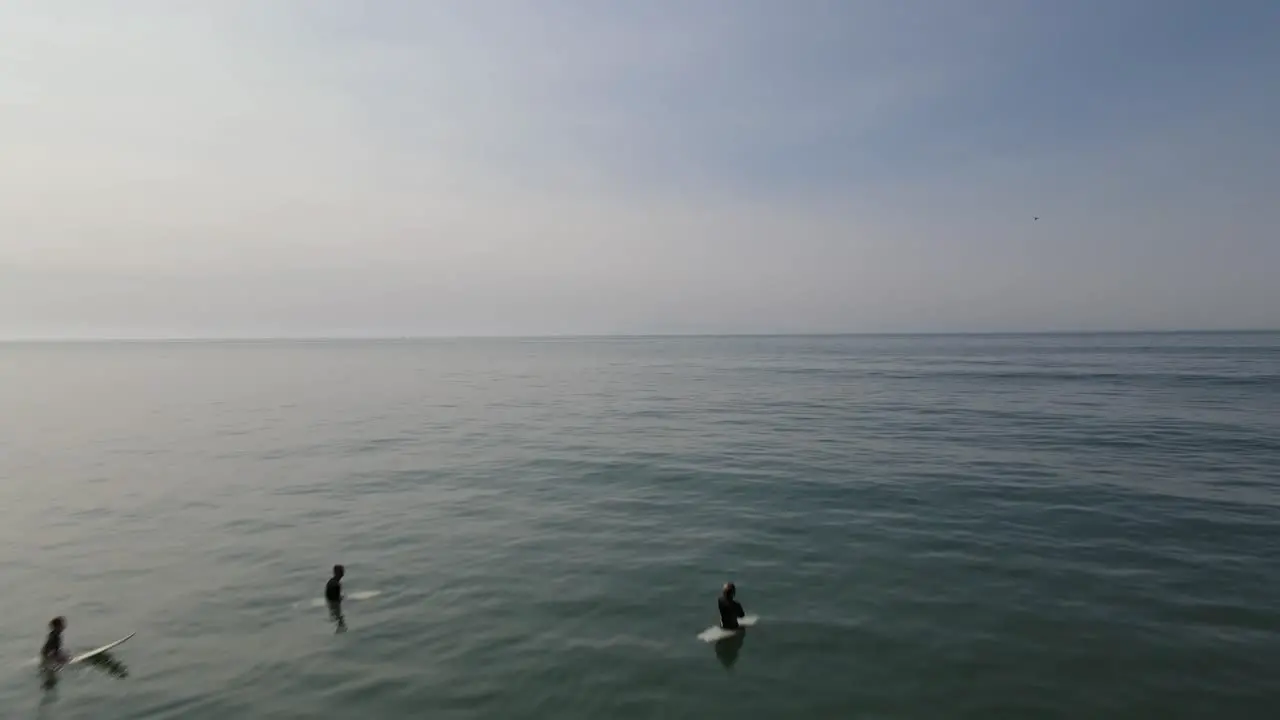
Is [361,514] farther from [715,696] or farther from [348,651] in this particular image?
[715,696]

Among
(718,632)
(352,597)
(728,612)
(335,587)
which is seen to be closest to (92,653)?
(335,587)

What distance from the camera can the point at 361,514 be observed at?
29.4m

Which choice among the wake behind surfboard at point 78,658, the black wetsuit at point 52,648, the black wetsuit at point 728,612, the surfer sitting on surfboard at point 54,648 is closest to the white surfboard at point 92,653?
the wake behind surfboard at point 78,658

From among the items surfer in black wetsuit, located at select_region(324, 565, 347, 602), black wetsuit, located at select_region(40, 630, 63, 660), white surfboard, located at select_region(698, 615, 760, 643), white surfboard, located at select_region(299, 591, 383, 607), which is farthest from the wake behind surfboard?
white surfboard, located at select_region(698, 615, 760, 643)

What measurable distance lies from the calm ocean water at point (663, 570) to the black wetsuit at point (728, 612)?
2.22 ft

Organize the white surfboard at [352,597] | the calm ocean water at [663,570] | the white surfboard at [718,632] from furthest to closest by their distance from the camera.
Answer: the white surfboard at [352,597] < the white surfboard at [718,632] < the calm ocean water at [663,570]

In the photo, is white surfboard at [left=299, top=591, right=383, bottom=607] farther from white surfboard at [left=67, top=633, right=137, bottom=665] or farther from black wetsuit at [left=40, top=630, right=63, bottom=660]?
black wetsuit at [left=40, top=630, right=63, bottom=660]

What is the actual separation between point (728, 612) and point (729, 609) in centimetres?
8

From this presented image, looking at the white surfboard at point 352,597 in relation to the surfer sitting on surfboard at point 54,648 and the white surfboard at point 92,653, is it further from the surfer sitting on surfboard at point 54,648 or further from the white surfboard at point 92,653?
the surfer sitting on surfboard at point 54,648

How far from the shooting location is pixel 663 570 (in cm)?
2133

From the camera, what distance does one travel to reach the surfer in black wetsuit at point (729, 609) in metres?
16.8

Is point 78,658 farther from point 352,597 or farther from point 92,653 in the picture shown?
point 352,597

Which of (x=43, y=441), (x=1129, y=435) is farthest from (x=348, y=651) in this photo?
(x=43, y=441)

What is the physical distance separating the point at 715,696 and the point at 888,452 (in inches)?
1150
